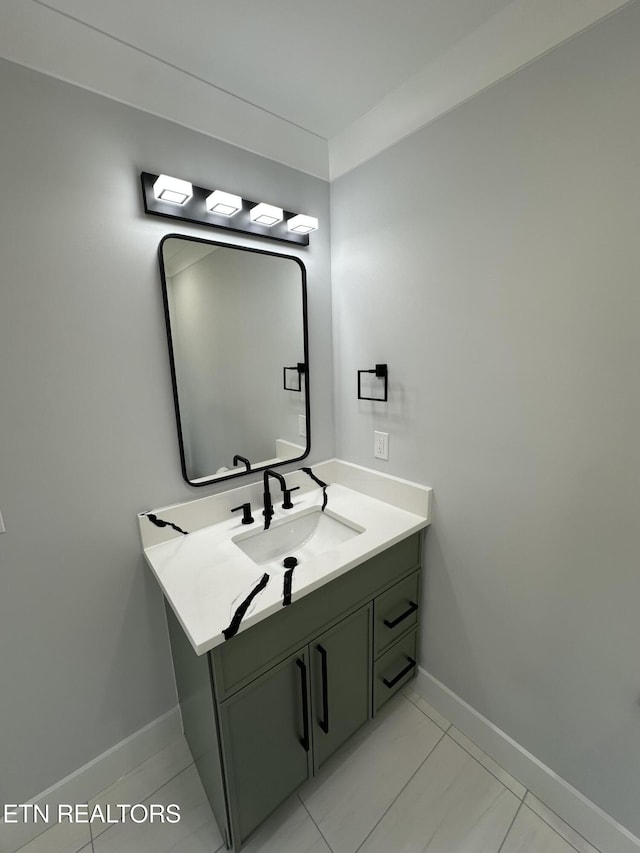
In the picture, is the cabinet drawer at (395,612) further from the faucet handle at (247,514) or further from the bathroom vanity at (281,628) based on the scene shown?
the faucet handle at (247,514)

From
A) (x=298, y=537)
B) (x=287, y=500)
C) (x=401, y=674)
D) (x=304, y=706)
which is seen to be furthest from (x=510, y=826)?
(x=287, y=500)

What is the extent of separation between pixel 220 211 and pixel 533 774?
227 centimetres

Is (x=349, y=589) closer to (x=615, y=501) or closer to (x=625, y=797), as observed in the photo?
(x=615, y=501)

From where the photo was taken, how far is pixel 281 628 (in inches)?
41.4

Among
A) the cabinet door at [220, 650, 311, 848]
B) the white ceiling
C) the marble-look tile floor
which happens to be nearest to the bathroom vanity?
the cabinet door at [220, 650, 311, 848]

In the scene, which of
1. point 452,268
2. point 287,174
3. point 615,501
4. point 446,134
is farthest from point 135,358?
point 615,501

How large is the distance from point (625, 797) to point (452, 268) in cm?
171

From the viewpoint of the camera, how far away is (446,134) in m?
1.20

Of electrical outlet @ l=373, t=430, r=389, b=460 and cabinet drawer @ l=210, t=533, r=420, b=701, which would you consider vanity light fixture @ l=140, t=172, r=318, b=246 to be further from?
cabinet drawer @ l=210, t=533, r=420, b=701

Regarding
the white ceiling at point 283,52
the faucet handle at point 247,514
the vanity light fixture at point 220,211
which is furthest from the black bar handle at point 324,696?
the white ceiling at point 283,52

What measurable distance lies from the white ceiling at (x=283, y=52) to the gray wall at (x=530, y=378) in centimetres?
10

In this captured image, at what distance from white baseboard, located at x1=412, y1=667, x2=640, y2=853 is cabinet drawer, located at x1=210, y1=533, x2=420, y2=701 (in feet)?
2.02

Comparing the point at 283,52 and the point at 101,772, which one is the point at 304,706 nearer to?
the point at 101,772

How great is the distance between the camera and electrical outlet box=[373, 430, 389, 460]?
1574mm
